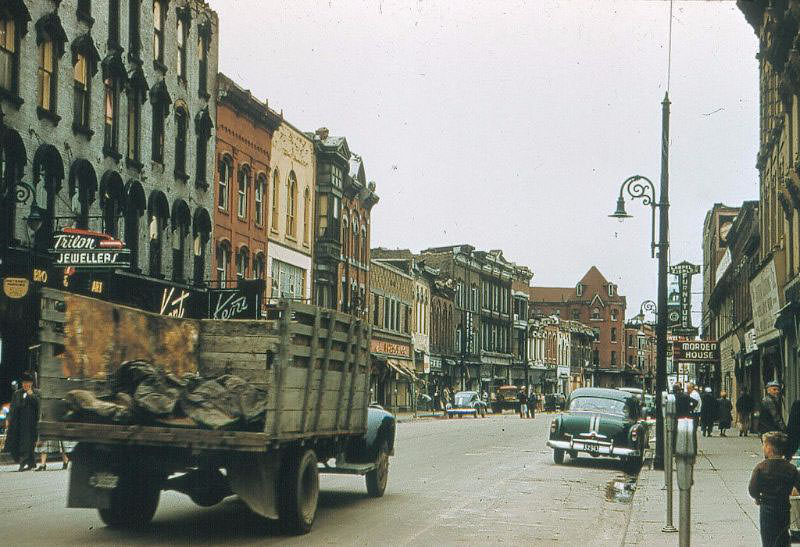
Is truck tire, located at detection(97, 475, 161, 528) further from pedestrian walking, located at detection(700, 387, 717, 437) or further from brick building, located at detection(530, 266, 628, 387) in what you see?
brick building, located at detection(530, 266, 628, 387)

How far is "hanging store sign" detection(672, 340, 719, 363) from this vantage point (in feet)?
97.0

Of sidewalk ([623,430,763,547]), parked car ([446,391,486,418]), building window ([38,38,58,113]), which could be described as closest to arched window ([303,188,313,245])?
parked car ([446,391,486,418])

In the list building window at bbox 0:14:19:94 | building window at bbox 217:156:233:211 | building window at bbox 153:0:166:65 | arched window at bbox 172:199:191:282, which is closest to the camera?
building window at bbox 0:14:19:94

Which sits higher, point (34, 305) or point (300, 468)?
point (34, 305)

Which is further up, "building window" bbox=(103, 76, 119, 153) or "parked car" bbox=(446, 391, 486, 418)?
"building window" bbox=(103, 76, 119, 153)

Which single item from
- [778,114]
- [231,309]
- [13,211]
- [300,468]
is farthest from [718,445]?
[300,468]

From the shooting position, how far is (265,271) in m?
47.2

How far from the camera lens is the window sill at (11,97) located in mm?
27172

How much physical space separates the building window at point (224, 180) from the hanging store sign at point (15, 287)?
55.3 ft

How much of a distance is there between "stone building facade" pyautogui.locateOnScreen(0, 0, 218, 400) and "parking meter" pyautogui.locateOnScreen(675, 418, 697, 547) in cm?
1889

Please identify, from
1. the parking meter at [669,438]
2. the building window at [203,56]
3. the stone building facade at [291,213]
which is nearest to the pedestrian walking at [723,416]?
the stone building facade at [291,213]

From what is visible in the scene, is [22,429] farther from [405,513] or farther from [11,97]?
[11,97]

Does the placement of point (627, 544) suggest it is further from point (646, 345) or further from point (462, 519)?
point (646, 345)

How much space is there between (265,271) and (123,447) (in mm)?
36259
